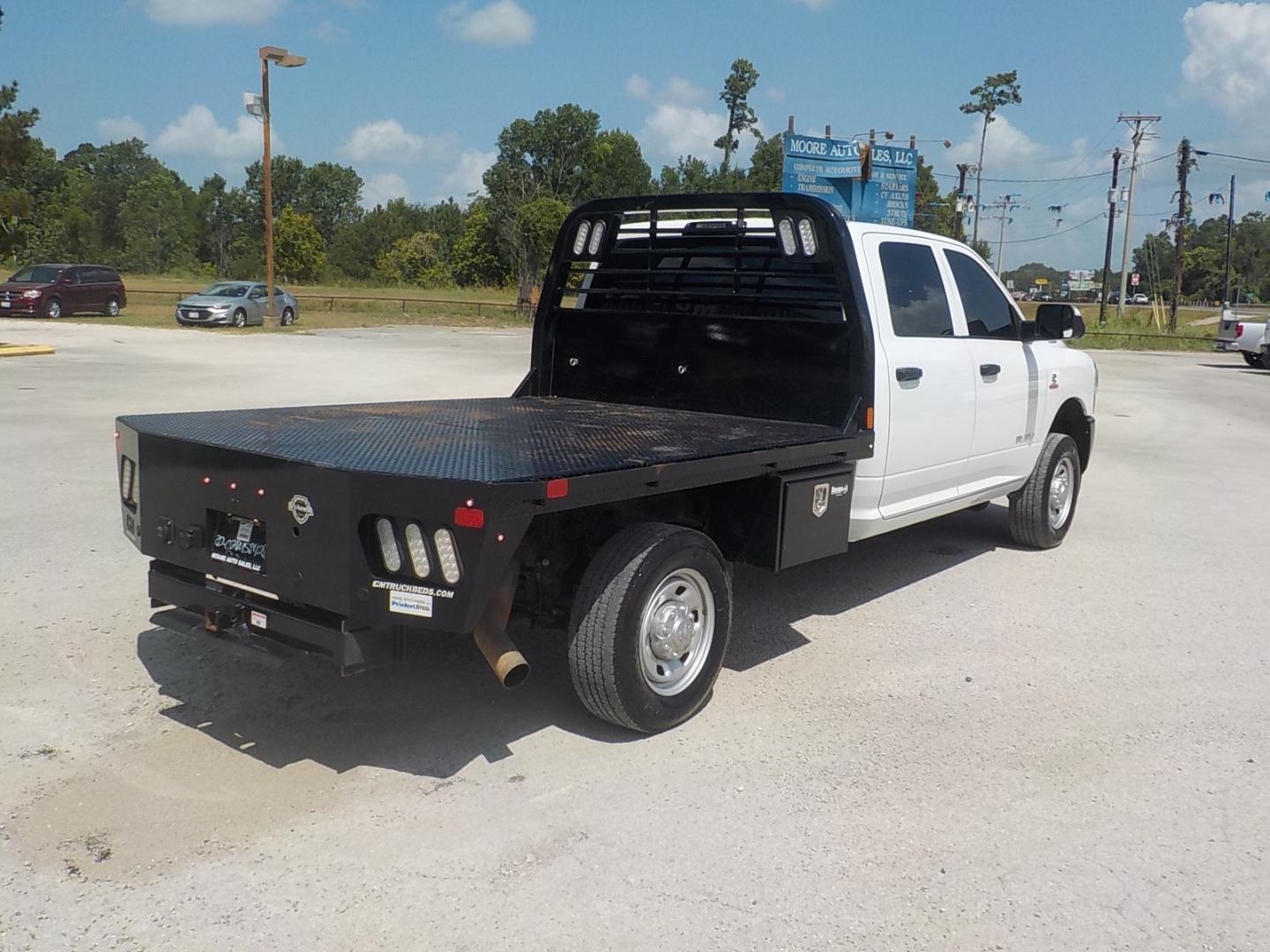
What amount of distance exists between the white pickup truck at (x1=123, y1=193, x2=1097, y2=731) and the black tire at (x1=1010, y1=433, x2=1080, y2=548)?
2 centimetres

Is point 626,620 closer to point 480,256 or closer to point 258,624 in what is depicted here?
point 258,624

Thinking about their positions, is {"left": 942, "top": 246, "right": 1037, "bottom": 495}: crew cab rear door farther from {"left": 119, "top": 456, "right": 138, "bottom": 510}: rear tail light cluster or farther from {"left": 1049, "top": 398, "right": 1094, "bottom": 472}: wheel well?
{"left": 119, "top": 456, "right": 138, "bottom": 510}: rear tail light cluster

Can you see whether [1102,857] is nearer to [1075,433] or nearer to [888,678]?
[888,678]

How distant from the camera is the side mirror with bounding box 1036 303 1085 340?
6.98 metres

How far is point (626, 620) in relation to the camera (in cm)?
417

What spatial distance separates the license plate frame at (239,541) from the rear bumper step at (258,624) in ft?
0.50

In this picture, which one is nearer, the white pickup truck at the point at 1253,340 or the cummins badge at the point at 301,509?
the cummins badge at the point at 301,509

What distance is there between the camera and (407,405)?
614 centimetres

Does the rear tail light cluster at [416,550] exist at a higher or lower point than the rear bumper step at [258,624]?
higher

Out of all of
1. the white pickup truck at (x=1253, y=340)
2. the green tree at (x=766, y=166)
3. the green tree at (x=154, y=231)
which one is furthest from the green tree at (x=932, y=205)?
the green tree at (x=154, y=231)

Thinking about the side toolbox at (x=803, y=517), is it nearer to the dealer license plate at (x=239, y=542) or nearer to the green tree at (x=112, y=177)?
the dealer license plate at (x=239, y=542)

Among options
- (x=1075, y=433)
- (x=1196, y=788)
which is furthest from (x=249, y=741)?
(x=1075, y=433)

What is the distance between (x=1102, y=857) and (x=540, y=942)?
184 centimetres

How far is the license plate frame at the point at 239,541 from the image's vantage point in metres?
4.00
